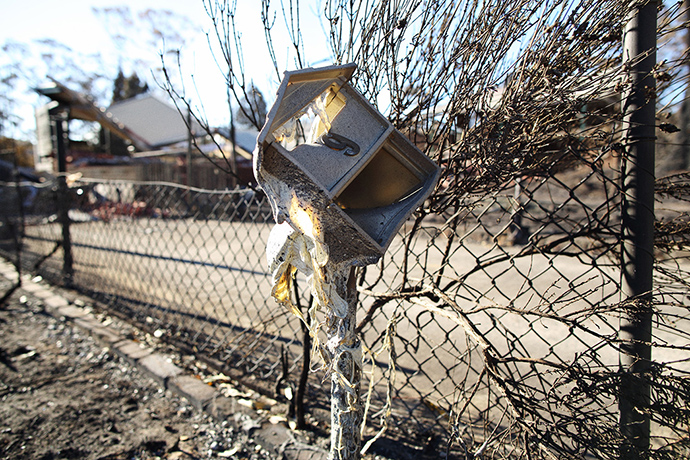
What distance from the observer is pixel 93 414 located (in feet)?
7.99

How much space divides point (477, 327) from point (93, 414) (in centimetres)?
303

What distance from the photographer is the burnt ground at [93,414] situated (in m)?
2.13

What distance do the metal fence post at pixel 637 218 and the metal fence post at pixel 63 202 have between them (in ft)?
18.5

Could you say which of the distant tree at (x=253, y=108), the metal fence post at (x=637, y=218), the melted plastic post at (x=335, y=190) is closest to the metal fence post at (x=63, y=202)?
the distant tree at (x=253, y=108)

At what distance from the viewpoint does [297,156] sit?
106 cm

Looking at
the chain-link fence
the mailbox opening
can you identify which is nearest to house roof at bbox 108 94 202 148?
the chain-link fence

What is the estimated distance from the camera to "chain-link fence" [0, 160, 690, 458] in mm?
1198

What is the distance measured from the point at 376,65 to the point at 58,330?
13.0 ft

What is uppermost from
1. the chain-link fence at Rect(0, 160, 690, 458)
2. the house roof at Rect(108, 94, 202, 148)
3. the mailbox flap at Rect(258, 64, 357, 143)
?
the house roof at Rect(108, 94, 202, 148)

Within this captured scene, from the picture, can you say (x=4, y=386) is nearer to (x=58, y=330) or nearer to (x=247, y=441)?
(x=58, y=330)

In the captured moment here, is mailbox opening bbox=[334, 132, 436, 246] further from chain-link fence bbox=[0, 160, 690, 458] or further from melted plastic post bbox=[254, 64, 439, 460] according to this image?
chain-link fence bbox=[0, 160, 690, 458]

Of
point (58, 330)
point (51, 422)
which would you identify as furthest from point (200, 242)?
point (51, 422)

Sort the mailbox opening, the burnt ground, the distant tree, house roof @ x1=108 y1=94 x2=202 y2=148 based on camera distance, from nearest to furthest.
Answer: the mailbox opening
the distant tree
the burnt ground
house roof @ x1=108 y1=94 x2=202 y2=148

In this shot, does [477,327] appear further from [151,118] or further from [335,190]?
[151,118]
